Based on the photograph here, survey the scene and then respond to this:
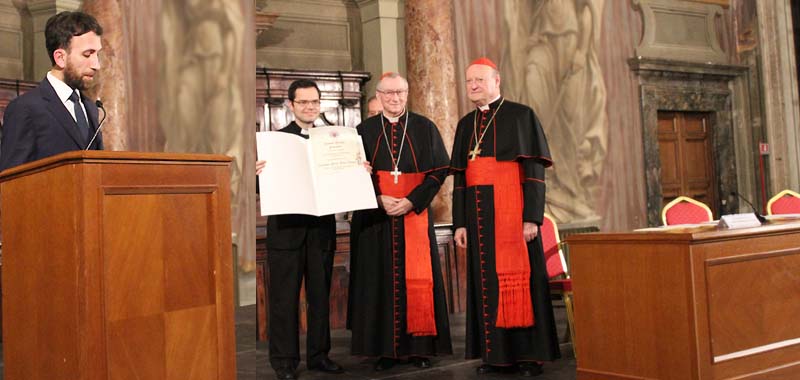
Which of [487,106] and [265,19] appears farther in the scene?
[265,19]

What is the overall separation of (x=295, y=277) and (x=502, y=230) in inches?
44.5

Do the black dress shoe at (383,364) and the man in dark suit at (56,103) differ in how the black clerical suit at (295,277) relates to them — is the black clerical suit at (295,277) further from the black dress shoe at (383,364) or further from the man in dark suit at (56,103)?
the man in dark suit at (56,103)

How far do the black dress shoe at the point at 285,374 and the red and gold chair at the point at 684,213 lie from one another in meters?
2.90

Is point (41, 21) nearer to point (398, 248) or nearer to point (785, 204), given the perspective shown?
point (398, 248)

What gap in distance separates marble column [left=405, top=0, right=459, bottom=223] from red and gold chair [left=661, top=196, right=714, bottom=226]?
2.31m

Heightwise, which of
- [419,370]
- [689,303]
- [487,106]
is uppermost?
[487,106]

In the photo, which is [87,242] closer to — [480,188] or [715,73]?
[480,188]

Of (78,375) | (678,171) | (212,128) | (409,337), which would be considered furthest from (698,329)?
(678,171)

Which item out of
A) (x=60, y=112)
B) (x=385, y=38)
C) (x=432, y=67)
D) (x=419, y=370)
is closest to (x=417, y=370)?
(x=419, y=370)

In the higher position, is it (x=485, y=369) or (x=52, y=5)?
(x=52, y=5)

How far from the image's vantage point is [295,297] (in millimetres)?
4215

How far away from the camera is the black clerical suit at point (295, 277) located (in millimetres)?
4188

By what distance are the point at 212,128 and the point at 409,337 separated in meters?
1.90

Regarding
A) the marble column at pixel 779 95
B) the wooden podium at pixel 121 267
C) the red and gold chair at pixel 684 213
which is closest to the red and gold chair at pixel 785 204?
the red and gold chair at pixel 684 213
